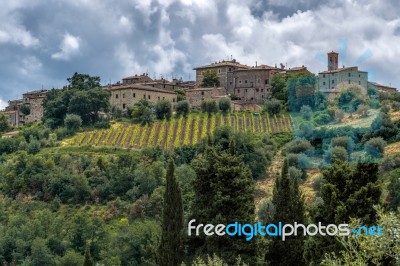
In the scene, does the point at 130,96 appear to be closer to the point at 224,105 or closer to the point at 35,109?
the point at 224,105

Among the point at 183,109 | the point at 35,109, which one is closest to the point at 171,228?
the point at 183,109

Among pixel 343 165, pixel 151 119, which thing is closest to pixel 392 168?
pixel 343 165

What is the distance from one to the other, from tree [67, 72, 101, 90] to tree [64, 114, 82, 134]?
8.35 meters

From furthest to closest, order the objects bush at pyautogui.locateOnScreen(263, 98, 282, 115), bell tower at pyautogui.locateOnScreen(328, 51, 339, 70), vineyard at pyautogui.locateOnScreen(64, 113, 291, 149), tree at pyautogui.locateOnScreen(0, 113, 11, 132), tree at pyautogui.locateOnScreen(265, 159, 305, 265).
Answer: tree at pyautogui.locateOnScreen(0, 113, 11, 132)
bell tower at pyautogui.locateOnScreen(328, 51, 339, 70)
bush at pyautogui.locateOnScreen(263, 98, 282, 115)
vineyard at pyautogui.locateOnScreen(64, 113, 291, 149)
tree at pyautogui.locateOnScreen(265, 159, 305, 265)

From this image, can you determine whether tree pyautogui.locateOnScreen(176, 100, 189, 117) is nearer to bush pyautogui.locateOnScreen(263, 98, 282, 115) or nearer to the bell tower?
bush pyautogui.locateOnScreen(263, 98, 282, 115)

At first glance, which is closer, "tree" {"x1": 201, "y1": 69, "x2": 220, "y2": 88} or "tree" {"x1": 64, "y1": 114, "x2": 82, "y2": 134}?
"tree" {"x1": 64, "y1": 114, "x2": 82, "y2": 134}

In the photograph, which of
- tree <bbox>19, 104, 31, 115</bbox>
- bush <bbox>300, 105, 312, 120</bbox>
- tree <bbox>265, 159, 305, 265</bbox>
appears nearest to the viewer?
bush <bbox>300, 105, 312, 120</bbox>

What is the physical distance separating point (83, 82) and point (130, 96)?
5.81 m

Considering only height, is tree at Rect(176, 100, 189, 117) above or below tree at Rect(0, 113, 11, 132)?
above

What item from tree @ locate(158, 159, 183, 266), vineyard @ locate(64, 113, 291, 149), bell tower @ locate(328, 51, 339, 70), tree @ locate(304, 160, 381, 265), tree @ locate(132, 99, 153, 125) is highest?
bell tower @ locate(328, 51, 339, 70)

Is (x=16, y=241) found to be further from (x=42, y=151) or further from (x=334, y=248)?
(x=334, y=248)

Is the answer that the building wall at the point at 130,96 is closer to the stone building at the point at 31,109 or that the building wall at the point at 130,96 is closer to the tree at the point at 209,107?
the tree at the point at 209,107

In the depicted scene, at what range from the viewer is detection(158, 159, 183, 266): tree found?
2147 centimetres

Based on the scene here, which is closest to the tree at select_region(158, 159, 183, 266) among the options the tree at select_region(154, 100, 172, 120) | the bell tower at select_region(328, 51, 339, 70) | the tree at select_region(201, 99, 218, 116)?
the tree at select_region(201, 99, 218, 116)
